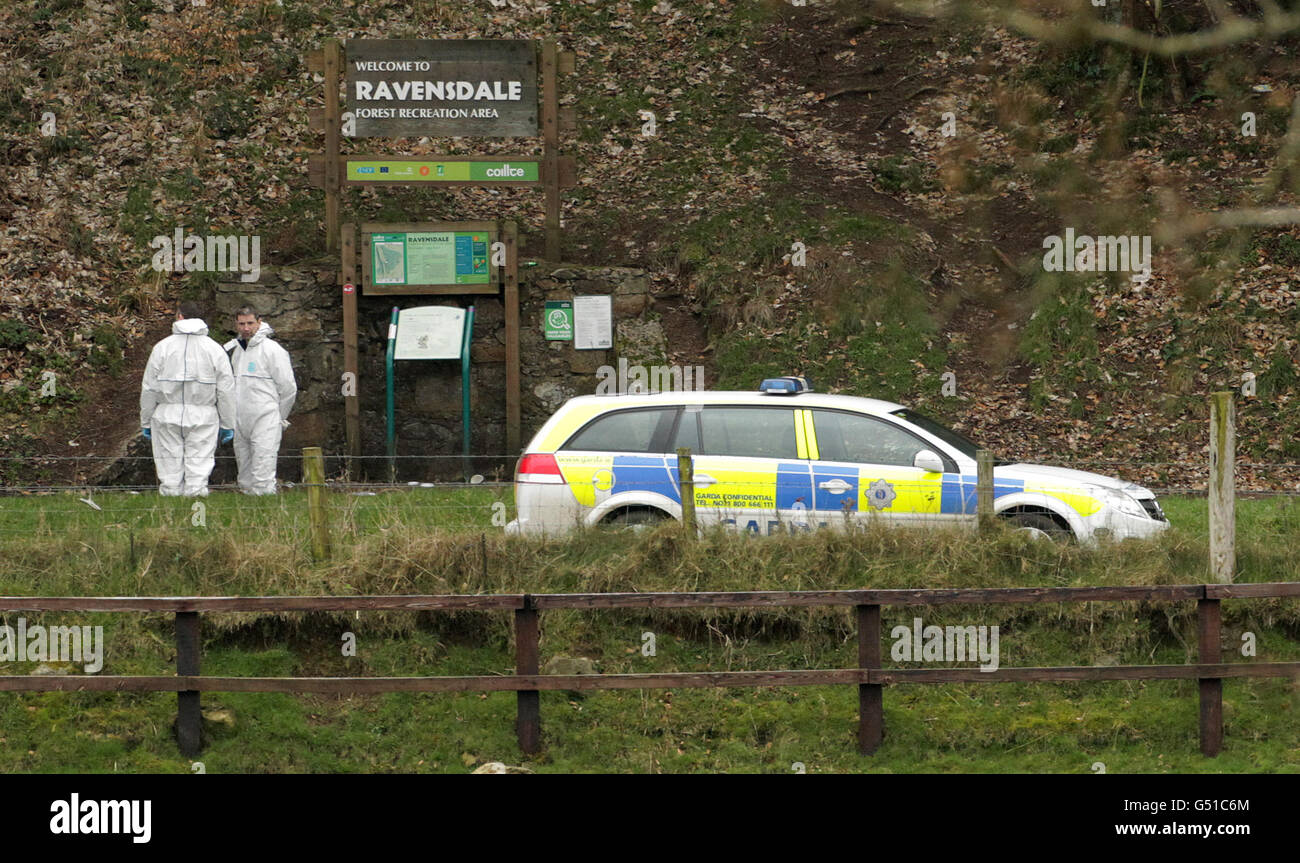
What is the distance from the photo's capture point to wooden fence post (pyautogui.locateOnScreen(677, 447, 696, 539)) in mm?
9758

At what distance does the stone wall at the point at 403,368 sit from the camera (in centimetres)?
1625

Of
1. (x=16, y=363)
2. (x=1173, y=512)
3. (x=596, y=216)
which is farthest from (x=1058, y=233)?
(x=16, y=363)

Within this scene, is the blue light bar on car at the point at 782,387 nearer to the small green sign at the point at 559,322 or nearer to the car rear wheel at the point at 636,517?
the car rear wheel at the point at 636,517

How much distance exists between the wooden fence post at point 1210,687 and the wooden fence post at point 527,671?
3.64 m

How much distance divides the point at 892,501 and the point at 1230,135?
1164cm

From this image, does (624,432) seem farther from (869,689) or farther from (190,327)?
(190,327)

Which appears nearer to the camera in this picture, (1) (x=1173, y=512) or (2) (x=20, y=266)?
(1) (x=1173, y=512)

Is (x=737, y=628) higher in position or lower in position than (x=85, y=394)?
lower

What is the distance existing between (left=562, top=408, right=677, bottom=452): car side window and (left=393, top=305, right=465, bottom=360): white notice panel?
5.35m

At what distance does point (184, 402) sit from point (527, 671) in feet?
19.3

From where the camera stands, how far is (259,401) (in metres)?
A: 13.3

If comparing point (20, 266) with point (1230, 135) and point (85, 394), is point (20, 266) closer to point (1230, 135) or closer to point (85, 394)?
point (85, 394)

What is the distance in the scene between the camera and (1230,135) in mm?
19422

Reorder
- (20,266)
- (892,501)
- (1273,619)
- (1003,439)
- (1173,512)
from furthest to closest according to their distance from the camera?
(20,266) < (1003,439) < (1173,512) < (892,501) < (1273,619)
